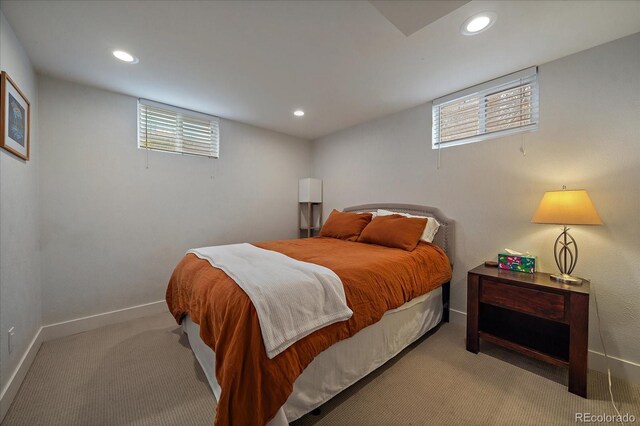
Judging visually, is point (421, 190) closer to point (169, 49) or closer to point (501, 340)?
point (501, 340)

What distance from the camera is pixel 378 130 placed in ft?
11.1

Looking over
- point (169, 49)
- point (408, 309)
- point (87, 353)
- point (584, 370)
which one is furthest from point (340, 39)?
point (87, 353)

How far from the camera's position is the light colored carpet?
142 cm

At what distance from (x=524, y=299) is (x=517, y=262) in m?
0.38

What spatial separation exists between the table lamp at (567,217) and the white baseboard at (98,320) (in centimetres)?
381

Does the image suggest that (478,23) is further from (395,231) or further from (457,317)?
(457,317)

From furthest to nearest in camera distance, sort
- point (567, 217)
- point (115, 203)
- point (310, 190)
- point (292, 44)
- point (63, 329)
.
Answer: point (310, 190)
point (115, 203)
point (63, 329)
point (292, 44)
point (567, 217)

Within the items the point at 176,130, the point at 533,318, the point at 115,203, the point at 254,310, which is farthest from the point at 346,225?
the point at 115,203

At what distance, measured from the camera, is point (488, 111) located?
2.44m

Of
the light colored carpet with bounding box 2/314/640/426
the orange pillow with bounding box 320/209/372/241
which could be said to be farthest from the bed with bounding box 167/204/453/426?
the orange pillow with bounding box 320/209/372/241

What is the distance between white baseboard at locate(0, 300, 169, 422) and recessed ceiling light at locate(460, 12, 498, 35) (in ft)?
11.8

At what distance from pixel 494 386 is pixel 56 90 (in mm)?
4353

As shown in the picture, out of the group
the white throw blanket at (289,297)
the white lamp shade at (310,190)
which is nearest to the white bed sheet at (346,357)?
the white throw blanket at (289,297)

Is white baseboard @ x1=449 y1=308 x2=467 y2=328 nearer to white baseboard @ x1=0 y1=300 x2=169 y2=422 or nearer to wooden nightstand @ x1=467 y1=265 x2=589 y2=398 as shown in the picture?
wooden nightstand @ x1=467 y1=265 x2=589 y2=398
